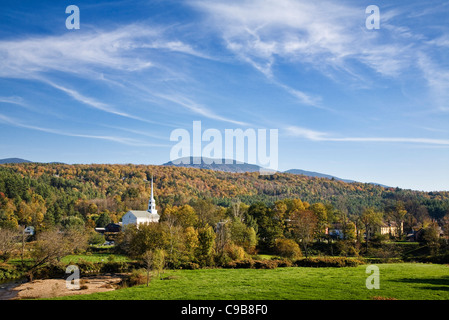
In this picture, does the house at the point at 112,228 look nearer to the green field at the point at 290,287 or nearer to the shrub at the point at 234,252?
the shrub at the point at 234,252

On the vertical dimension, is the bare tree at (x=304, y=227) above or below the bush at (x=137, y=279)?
above

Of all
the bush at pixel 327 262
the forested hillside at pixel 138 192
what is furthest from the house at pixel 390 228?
the bush at pixel 327 262

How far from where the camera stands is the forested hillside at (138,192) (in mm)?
84250

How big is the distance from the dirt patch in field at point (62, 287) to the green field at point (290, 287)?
4077 millimetres

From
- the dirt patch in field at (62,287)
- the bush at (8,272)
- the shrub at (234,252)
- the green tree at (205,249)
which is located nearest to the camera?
the dirt patch in field at (62,287)

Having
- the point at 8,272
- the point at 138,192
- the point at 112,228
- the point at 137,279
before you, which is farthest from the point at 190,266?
the point at 138,192

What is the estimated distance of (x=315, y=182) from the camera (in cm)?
18425

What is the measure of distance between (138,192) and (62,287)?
286 ft

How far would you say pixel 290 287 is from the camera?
2383 centimetres

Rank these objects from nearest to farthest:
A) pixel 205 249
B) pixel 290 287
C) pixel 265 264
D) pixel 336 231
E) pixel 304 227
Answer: pixel 290 287 < pixel 265 264 < pixel 205 249 < pixel 304 227 < pixel 336 231

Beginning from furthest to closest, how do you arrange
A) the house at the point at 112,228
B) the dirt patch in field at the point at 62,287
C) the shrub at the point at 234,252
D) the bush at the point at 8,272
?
1. the house at the point at 112,228
2. the shrub at the point at 234,252
3. the bush at the point at 8,272
4. the dirt patch in field at the point at 62,287

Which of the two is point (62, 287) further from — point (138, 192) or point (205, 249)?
point (138, 192)
